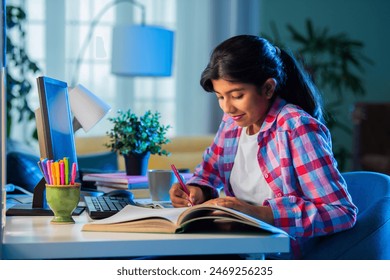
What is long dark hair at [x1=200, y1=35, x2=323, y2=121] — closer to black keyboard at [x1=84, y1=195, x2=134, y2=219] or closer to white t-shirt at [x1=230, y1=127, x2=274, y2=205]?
white t-shirt at [x1=230, y1=127, x2=274, y2=205]

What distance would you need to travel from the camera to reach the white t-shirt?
1799 millimetres

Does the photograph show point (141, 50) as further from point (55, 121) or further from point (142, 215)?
point (142, 215)

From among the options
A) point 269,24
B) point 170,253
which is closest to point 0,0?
point 170,253

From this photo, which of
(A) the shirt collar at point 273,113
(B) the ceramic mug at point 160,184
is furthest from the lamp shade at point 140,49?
(A) the shirt collar at point 273,113

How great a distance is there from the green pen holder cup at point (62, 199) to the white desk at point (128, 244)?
14 cm

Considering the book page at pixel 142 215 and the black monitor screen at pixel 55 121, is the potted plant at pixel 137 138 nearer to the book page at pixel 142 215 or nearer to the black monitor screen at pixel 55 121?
the black monitor screen at pixel 55 121

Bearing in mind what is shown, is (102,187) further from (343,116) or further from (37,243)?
(343,116)

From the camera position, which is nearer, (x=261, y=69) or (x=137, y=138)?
(x=261, y=69)


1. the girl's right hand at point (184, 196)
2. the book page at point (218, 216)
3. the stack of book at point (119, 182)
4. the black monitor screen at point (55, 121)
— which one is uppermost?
the black monitor screen at point (55, 121)

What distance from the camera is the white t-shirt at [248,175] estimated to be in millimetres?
1799

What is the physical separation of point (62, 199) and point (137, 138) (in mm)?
918

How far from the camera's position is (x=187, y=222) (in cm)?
133

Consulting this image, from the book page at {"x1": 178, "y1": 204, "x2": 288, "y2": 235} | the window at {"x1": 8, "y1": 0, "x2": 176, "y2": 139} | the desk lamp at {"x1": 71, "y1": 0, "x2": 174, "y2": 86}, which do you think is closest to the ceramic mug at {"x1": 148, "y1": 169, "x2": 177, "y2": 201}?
the book page at {"x1": 178, "y1": 204, "x2": 288, "y2": 235}

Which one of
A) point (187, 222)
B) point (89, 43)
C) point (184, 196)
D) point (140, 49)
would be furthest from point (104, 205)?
point (89, 43)
